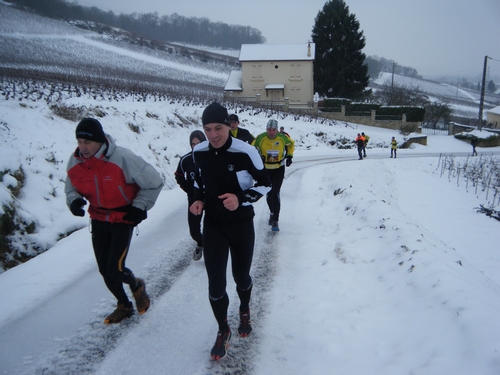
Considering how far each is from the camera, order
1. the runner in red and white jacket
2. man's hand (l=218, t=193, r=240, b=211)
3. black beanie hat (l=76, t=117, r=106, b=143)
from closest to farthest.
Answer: man's hand (l=218, t=193, r=240, b=211)
black beanie hat (l=76, t=117, r=106, b=143)
the runner in red and white jacket

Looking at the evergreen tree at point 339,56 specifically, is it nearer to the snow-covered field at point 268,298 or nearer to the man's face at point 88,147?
the snow-covered field at point 268,298

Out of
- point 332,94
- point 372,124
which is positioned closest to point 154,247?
point 372,124

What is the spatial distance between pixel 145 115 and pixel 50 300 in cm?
1052

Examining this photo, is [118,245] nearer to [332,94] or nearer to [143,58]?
[332,94]

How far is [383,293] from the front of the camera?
396cm

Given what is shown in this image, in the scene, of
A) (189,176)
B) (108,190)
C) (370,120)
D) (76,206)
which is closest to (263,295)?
(189,176)

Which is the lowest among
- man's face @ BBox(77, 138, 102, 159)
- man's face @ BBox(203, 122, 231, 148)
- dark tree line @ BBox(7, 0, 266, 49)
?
man's face @ BBox(77, 138, 102, 159)

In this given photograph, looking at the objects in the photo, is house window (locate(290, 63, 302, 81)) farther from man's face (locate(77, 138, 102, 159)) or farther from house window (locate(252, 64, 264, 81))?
man's face (locate(77, 138, 102, 159))

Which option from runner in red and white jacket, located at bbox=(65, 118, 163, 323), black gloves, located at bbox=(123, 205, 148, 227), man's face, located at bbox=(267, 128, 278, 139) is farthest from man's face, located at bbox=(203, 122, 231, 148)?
man's face, located at bbox=(267, 128, 278, 139)

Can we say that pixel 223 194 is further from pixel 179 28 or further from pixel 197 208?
pixel 179 28

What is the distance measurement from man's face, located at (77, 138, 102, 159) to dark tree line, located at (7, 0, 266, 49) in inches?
3256

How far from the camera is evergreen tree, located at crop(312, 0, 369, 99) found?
45156mm

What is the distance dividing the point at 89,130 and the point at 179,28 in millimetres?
110682

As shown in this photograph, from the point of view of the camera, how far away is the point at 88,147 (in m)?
2.94
